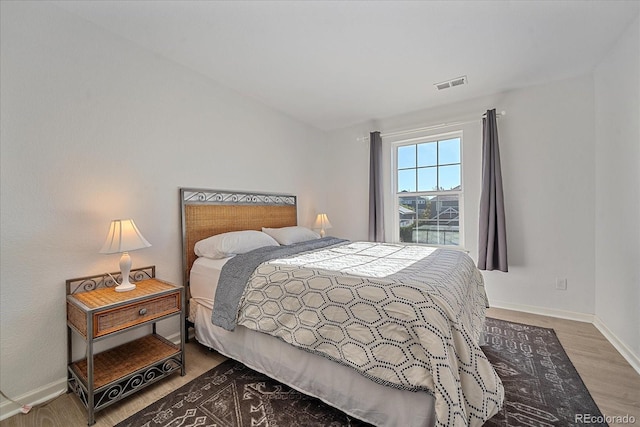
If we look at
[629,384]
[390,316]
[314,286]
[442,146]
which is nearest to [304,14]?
[314,286]

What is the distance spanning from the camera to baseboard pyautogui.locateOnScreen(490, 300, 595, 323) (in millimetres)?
2783

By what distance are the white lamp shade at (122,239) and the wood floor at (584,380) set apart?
947 millimetres

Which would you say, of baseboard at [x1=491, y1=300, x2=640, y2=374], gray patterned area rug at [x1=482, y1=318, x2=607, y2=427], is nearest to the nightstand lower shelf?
gray patterned area rug at [x1=482, y1=318, x2=607, y2=427]

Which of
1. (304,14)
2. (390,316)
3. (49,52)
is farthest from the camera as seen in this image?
(304,14)

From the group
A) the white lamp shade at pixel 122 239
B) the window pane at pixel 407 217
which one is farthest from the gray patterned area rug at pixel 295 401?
the window pane at pixel 407 217

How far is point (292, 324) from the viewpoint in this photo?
1.60 meters

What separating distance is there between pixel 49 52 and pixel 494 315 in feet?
14.7

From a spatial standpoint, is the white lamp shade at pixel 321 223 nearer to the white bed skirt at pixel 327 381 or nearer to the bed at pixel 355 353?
the bed at pixel 355 353

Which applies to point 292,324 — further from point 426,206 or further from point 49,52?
point 426,206

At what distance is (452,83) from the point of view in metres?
2.90

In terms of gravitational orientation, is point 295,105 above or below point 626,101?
above

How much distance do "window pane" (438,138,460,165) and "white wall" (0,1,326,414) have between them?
291cm

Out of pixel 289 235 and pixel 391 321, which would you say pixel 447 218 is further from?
pixel 391 321

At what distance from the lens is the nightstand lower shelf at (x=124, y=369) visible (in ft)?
5.24
